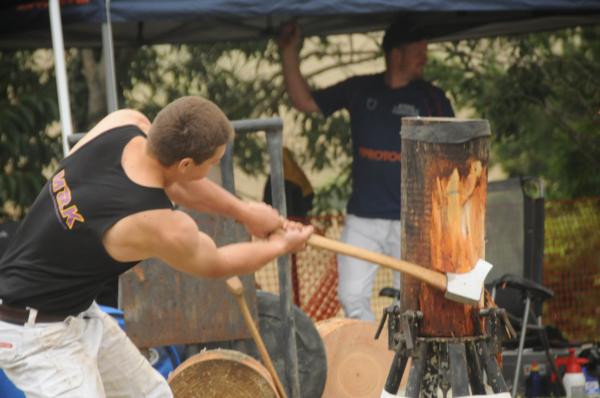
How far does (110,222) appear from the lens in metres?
4.89

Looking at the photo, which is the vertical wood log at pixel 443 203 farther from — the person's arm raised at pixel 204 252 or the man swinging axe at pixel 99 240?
the person's arm raised at pixel 204 252

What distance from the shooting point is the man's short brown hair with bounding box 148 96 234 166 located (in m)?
4.84

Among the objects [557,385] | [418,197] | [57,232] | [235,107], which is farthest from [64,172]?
[235,107]

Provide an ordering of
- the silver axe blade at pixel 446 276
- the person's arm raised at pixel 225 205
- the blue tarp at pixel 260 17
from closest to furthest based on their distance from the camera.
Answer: the person's arm raised at pixel 225 205
the silver axe blade at pixel 446 276
the blue tarp at pixel 260 17

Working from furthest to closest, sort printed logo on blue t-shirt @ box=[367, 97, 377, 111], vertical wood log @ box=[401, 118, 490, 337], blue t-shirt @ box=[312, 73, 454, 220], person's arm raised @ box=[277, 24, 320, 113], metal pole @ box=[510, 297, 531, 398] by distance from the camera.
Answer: person's arm raised @ box=[277, 24, 320, 113] < printed logo on blue t-shirt @ box=[367, 97, 377, 111] < blue t-shirt @ box=[312, 73, 454, 220] < metal pole @ box=[510, 297, 531, 398] < vertical wood log @ box=[401, 118, 490, 337]

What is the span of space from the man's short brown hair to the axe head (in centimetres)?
121

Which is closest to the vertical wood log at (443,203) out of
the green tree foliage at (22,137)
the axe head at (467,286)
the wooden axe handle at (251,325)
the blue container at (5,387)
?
the axe head at (467,286)

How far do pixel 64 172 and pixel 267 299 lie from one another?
2226mm

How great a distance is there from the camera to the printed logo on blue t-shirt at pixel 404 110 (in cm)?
903

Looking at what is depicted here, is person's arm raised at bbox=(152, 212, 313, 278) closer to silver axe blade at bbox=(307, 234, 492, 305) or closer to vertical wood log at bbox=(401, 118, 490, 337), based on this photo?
silver axe blade at bbox=(307, 234, 492, 305)

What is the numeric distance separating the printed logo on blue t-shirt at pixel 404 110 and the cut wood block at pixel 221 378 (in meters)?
2.90

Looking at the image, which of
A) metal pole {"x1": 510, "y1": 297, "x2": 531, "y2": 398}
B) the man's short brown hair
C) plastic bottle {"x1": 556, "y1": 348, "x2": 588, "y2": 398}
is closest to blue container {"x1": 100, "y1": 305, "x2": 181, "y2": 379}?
metal pole {"x1": 510, "y1": 297, "x2": 531, "y2": 398}

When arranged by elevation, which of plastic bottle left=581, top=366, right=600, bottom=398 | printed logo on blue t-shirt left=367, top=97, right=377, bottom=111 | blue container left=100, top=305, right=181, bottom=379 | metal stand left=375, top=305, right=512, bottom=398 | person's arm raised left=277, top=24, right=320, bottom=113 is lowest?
plastic bottle left=581, top=366, right=600, bottom=398

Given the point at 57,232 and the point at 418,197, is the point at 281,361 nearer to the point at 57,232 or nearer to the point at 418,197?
the point at 418,197
